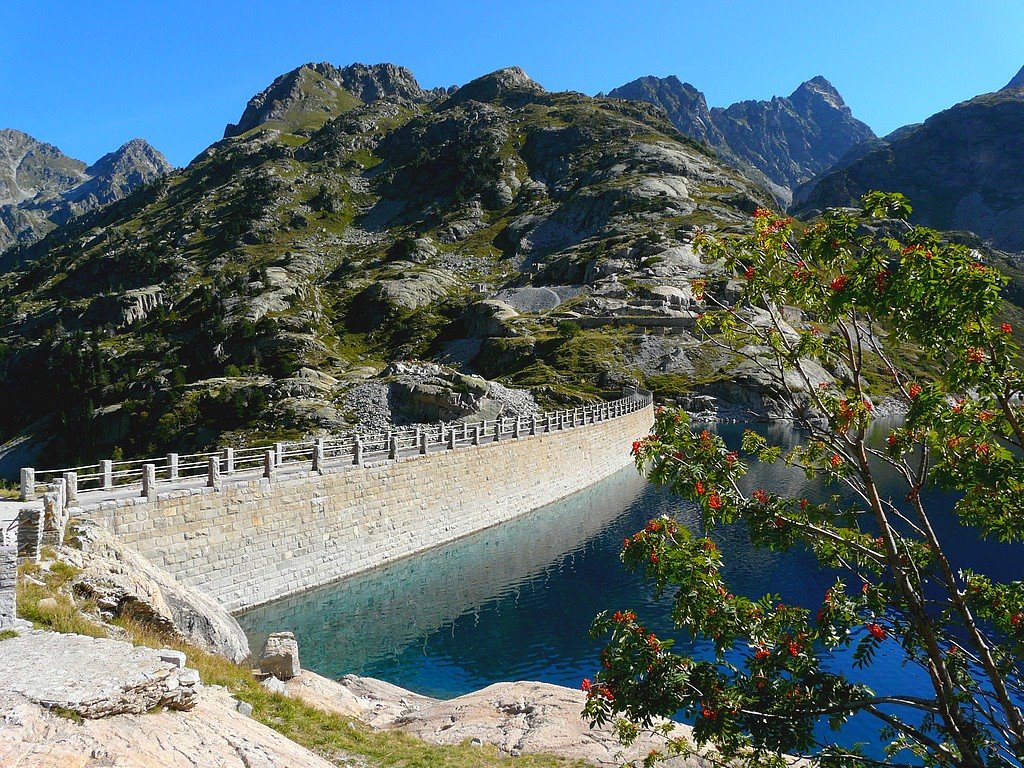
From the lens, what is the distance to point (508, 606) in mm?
27688

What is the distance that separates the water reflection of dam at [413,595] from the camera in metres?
23.3

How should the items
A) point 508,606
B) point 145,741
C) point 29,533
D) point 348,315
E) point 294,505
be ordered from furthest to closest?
point 348,315
point 294,505
point 508,606
point 29,533
point 145,741

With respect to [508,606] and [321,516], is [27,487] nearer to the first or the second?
[321,516]

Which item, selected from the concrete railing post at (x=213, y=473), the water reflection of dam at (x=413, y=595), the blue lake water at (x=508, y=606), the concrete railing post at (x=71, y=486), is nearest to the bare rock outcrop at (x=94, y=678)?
the blue lake water at (x=508, y=606)

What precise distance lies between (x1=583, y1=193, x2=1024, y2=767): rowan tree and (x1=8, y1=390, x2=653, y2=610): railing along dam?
14554mm

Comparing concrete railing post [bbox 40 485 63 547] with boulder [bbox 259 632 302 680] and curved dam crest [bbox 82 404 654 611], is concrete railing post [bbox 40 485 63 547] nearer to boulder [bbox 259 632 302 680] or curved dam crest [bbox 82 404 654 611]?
curved dam crest [bbox 82 404 654 611]

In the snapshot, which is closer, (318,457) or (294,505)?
(294,505)

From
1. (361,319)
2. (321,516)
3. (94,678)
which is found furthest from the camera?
(361,319)

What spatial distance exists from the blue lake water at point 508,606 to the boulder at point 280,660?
506 centimetres

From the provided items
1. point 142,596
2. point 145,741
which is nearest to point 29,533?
point 142,596

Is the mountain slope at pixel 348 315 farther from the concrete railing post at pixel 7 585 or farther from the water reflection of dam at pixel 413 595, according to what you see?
the concrete railing post at pixel 7 585

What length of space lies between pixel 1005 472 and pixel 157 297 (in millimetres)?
166988

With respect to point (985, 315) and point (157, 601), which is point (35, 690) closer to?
point (157, 601)

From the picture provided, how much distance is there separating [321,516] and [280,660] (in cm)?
1359
